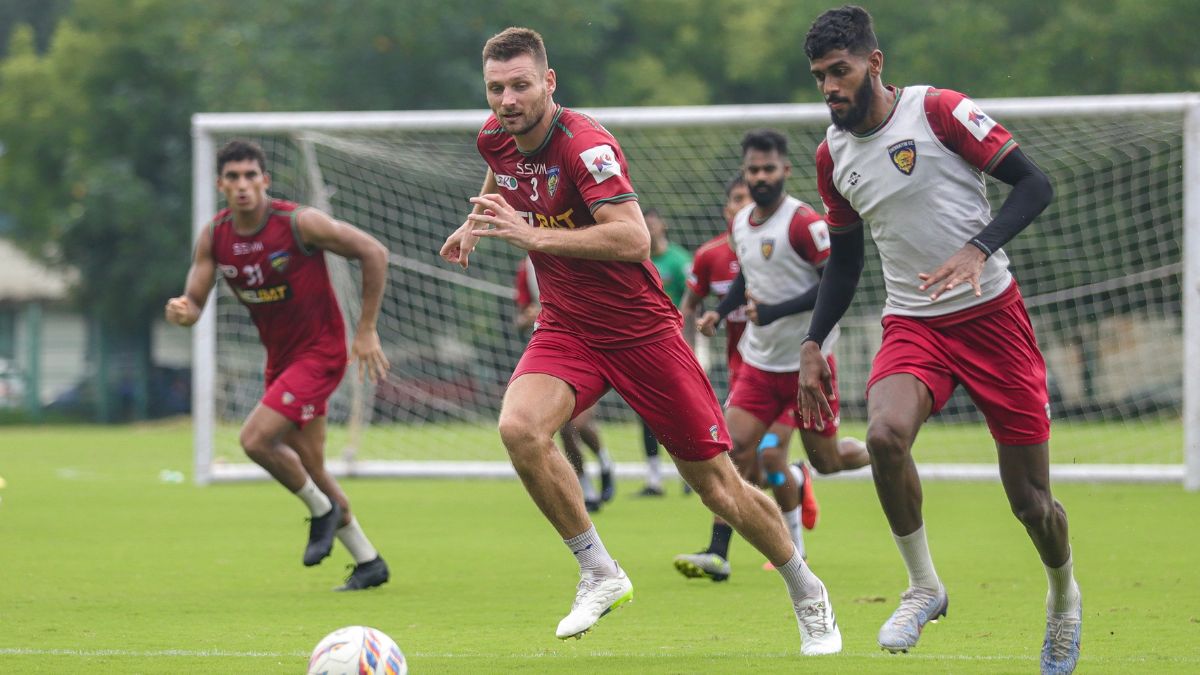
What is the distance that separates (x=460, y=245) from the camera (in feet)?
20.3

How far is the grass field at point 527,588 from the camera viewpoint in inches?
246

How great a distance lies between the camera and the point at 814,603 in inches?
245

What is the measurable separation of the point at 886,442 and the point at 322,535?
13.4 feet

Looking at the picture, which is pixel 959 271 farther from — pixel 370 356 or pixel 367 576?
pixel 367 576

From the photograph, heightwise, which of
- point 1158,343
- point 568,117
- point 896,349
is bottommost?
point 1158,343

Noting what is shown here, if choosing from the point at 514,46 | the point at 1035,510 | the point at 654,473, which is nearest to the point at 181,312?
the point at 514,46

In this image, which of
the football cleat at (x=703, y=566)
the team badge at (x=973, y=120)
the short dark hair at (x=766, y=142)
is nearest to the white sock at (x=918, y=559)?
the team badge at (x=973, y=120)

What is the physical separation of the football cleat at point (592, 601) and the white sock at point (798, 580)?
658 millimetres

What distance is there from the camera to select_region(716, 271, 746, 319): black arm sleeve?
32.2 ft

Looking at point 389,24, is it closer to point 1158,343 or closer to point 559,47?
point 559,47

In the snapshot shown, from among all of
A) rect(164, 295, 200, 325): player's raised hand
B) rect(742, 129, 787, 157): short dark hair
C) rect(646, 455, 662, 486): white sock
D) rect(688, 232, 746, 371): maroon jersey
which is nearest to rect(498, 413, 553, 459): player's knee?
rect(164, 295, 200, 325): player's raised hand

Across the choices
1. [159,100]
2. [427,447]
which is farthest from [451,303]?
[159,100]

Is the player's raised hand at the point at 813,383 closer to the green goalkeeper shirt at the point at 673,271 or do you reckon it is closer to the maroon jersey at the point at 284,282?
the maroon jersey at the point at 284,282

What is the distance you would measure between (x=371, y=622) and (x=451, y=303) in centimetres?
1266
